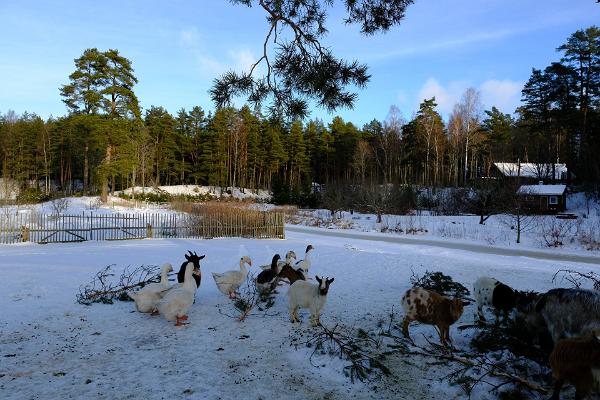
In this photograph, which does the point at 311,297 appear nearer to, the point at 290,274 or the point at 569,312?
the point at 290,274

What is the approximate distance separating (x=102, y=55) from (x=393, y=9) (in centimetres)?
4609

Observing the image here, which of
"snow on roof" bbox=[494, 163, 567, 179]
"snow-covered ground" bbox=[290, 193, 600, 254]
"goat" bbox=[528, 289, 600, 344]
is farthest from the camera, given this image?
"snow on roof" bbox=[494, 163, 567, 179]

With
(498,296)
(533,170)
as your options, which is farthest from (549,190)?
(498,296)

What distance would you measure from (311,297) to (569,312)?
3392 millimetres

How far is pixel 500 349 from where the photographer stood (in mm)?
5004

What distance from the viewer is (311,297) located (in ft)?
20.7

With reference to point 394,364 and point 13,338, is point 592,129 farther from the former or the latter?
point 13,338

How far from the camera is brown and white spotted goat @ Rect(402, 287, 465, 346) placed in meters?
5.30

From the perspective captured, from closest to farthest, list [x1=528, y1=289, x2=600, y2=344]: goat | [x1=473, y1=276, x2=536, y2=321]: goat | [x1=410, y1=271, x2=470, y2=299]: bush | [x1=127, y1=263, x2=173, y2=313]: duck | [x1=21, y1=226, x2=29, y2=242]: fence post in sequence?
[x1=528, y1=289, x2=600, y2=344]: goat
[x1=473, y1=276, x2=536, y2=321]: goat
[x1=127, y1=263, x2=173, y2=313]: duck
[x1=410, y1=271, x2=470, y2=299]: bush
[x1=21, y1=226, x2=29, y2=242]: fence post

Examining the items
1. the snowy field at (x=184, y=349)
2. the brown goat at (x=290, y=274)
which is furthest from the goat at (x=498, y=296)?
the brown goat at (x=290, y=274)

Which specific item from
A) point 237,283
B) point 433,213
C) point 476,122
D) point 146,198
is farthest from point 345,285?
point 476,122

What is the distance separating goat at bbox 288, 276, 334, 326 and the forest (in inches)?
939

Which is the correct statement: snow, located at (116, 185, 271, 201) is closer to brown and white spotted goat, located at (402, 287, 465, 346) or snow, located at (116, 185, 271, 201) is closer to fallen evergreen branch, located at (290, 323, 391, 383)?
fallen evergreen branch, located at (290, 323, 391, 383)

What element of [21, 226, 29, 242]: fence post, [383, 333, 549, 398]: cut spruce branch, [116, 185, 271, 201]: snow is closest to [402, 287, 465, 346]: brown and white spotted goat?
[383, 333, 549, 398]: cut spruce branch
